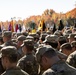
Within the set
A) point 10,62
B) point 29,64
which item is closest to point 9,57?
point 10,62

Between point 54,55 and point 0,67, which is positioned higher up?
point 54,55

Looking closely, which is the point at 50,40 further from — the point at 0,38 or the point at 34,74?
the point at 0,38

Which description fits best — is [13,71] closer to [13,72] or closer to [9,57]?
[13,72]

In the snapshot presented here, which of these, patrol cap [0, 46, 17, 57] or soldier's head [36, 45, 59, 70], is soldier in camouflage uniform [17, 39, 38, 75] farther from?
soldier's head [36, 45, 59, 70]

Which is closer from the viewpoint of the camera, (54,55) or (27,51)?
(54,55)

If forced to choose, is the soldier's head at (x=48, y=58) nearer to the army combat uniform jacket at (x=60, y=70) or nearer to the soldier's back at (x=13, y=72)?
the army combat uniform jacket at (x=60, y=70)

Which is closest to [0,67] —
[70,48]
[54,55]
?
[54,55]

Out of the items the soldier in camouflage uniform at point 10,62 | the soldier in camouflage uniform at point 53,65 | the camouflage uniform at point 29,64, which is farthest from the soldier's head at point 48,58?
the camouflage uniform at point 29,64

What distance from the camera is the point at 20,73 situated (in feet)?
14.4

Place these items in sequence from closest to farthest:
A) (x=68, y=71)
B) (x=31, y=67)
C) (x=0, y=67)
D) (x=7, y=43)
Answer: (x=68, y=71), (x=0, y=67), (x=31, y=67), (x=7, y=43)

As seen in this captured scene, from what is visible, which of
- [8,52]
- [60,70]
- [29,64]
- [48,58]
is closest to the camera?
[60,70]

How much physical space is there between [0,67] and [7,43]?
8.90 ft

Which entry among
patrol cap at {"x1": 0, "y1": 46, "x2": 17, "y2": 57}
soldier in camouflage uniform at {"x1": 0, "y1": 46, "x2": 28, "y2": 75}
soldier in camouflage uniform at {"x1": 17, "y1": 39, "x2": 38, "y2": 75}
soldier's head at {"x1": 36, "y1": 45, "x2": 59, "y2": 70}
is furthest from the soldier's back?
soldier in camouflage uniform at {"x1": 17, "y1": 39, "x2": 38, "y2": 75}

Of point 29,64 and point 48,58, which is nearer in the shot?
point 48,58
